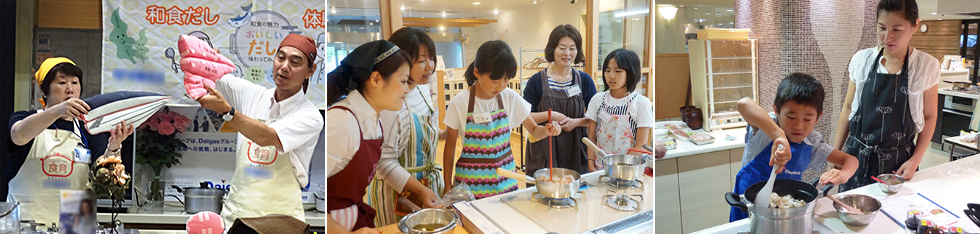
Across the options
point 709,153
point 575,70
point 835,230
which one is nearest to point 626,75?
point 575,70

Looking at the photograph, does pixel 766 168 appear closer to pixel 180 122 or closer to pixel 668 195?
pixel 668 195

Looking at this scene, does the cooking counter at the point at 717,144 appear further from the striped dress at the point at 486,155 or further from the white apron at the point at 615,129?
the striped dress at the point at 486,155

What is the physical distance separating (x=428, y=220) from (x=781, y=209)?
99 centimetres

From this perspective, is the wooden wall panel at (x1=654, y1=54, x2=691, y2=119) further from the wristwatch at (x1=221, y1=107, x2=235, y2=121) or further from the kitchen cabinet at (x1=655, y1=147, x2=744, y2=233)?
the wristwatch at (x1=221, y1=107, x2=235, y2=121)

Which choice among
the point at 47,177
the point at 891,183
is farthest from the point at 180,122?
the point at 891,183

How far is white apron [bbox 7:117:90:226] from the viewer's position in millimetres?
1531

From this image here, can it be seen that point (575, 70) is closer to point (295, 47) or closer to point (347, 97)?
point (347, 97)

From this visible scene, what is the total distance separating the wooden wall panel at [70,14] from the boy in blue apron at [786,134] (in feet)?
5.91

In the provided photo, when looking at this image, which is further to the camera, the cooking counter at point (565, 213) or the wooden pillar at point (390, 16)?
the cooking counter at point (565, 213)

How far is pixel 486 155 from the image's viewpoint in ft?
5.32

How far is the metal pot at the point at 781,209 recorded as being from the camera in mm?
1525

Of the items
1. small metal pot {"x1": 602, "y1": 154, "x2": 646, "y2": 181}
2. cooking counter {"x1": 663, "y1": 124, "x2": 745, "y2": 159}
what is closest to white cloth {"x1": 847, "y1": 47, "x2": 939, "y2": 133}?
cooking counter {"x1": 663, "y1": 124, "x2": 745, "y2": 159}

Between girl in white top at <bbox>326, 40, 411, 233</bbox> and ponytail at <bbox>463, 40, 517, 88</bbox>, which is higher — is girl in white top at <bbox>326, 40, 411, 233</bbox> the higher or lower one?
the lower one

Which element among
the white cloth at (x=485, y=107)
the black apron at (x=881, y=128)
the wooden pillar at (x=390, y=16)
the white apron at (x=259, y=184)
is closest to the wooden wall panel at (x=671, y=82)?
the white cloth at (x=485, y=107)
